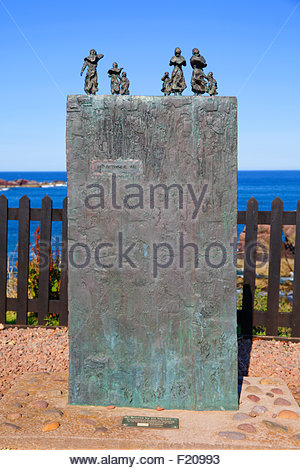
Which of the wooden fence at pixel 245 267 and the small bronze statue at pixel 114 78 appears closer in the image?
the small bronze statue at pixel 114 78

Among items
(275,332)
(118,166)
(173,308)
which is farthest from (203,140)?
(275,332)

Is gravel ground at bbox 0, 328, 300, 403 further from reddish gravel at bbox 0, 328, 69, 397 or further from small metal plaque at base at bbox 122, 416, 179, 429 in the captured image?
small metal plaque at base at bbox 122, 416, 179, 429

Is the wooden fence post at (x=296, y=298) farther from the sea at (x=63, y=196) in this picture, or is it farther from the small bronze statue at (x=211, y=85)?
the sea at (x=63, y=196)

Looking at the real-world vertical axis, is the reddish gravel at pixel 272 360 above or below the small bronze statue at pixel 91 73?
below

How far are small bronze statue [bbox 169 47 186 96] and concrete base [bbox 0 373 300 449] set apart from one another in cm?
241

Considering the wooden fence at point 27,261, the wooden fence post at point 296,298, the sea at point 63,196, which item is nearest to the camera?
the wooden fence post at point 296,298

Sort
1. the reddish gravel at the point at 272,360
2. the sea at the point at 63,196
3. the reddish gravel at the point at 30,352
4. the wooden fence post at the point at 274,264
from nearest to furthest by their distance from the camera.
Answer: the reddish gravel at the point at 272,360 → the reddish gravel at the point at 30,352 → the wooden fence post at the point at 274,264 → the sea at the point at 63,196

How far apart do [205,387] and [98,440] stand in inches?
35.6

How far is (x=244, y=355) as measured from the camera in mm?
4879

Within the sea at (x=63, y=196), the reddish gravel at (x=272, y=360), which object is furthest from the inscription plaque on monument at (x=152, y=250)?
the sea at (x=63, y=196)

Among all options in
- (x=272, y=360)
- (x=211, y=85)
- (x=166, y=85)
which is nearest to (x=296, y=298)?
(x=272, y=360)

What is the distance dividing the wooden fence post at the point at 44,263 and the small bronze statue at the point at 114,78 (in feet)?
8.50

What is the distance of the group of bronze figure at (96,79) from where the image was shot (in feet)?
10.9

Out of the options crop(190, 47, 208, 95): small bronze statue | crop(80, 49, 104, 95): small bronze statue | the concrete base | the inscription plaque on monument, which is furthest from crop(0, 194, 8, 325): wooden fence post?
crop(190, 47, 208, 95): small bronze statue
